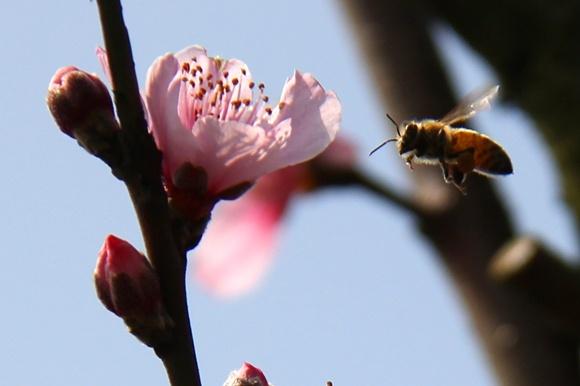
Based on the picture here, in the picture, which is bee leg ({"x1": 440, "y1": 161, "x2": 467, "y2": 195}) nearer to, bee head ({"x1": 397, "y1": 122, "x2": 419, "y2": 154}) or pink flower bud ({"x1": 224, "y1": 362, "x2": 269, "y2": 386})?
bee head ({"x1": 397, "y1": 122, "x2": 419, "y2": 154})

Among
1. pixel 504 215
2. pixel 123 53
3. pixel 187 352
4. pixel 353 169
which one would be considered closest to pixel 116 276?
pixel 187 352

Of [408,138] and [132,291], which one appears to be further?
[408,138]

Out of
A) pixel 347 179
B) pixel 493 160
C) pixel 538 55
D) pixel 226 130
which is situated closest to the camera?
pixel 226 130

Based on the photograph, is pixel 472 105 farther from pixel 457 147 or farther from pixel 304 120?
pixel 304 120

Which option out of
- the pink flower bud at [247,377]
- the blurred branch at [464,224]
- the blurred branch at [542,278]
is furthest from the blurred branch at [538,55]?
the pink flower bud at [247,377]

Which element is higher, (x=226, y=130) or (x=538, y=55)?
(x=538, y=55)

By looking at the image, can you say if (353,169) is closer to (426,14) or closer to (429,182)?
(429,182)

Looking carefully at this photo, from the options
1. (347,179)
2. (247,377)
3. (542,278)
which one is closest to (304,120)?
(247,377)

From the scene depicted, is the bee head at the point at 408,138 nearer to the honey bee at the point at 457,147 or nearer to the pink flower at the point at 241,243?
the honey bee at the point at 457,147
